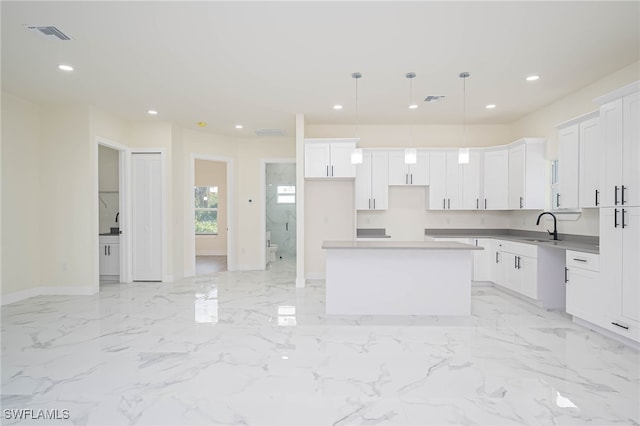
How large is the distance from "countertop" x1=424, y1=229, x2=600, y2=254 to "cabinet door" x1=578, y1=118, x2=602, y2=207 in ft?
Result: 1.86

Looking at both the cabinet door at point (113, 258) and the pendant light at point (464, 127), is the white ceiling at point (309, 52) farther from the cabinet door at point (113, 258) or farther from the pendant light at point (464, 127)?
the cabinet door at point (113, 258)

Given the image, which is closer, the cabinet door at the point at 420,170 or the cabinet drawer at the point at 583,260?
the cabinet drawer at the point at 583,260

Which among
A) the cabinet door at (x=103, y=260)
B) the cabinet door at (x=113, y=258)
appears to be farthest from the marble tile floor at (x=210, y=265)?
the cabinet door at (x=103, y=260)

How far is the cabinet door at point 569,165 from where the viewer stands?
4.05 metres

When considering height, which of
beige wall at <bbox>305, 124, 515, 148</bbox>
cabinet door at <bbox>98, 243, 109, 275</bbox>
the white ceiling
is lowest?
cabinet door at <bbox>98, 243, 109, 275</bbox>

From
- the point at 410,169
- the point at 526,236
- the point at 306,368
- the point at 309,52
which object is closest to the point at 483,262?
the point at 526,236

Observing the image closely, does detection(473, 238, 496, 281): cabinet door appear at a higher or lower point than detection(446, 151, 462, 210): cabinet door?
lower

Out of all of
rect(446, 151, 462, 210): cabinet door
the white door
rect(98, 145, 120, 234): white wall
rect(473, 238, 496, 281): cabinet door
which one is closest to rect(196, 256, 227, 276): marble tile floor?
the white door

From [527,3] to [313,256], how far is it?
15.3 ft

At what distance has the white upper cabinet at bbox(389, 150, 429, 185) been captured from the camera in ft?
19.3

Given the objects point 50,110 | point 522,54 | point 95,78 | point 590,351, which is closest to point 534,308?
point 590,351

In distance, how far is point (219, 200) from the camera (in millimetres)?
9859

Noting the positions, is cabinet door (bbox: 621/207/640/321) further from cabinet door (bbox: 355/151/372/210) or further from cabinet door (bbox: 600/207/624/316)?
cabinet door (bbox: 355/151/372/210)

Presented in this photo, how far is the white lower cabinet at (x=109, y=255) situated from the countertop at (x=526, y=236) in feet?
18.6
